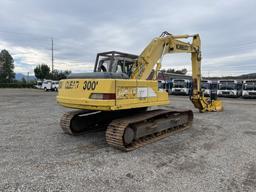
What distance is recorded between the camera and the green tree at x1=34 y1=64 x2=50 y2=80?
5850cm

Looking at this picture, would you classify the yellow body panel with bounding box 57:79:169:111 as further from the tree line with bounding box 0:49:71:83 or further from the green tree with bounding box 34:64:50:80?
the green tree with bounding box 34:64:50:80

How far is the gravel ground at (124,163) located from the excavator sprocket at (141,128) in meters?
0.25

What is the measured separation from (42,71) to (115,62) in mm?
57387

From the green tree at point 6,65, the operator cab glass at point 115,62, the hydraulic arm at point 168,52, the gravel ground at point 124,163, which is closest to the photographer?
the gravel ground at point 124,163

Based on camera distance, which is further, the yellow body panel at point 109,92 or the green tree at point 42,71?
the green tree at point 42,71

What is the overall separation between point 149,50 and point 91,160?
421cm

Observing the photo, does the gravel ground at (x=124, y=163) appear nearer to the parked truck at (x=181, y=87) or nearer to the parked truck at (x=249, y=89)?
the parked truck at (x=249, y=89)

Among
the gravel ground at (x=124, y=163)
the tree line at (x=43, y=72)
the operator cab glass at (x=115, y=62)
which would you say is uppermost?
the tree line at (x=43, y=72)

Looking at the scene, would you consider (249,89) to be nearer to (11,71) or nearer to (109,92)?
(109,92)

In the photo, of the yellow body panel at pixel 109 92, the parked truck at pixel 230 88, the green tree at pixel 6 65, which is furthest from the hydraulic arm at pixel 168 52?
the green tree at pixel 6 65

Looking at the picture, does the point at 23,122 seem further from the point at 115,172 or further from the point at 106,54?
the point at 115,172

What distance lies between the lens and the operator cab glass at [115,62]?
6.17m

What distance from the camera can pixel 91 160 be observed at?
4672mm

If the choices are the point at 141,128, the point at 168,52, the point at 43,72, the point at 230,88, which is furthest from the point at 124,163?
the point at 43,72
